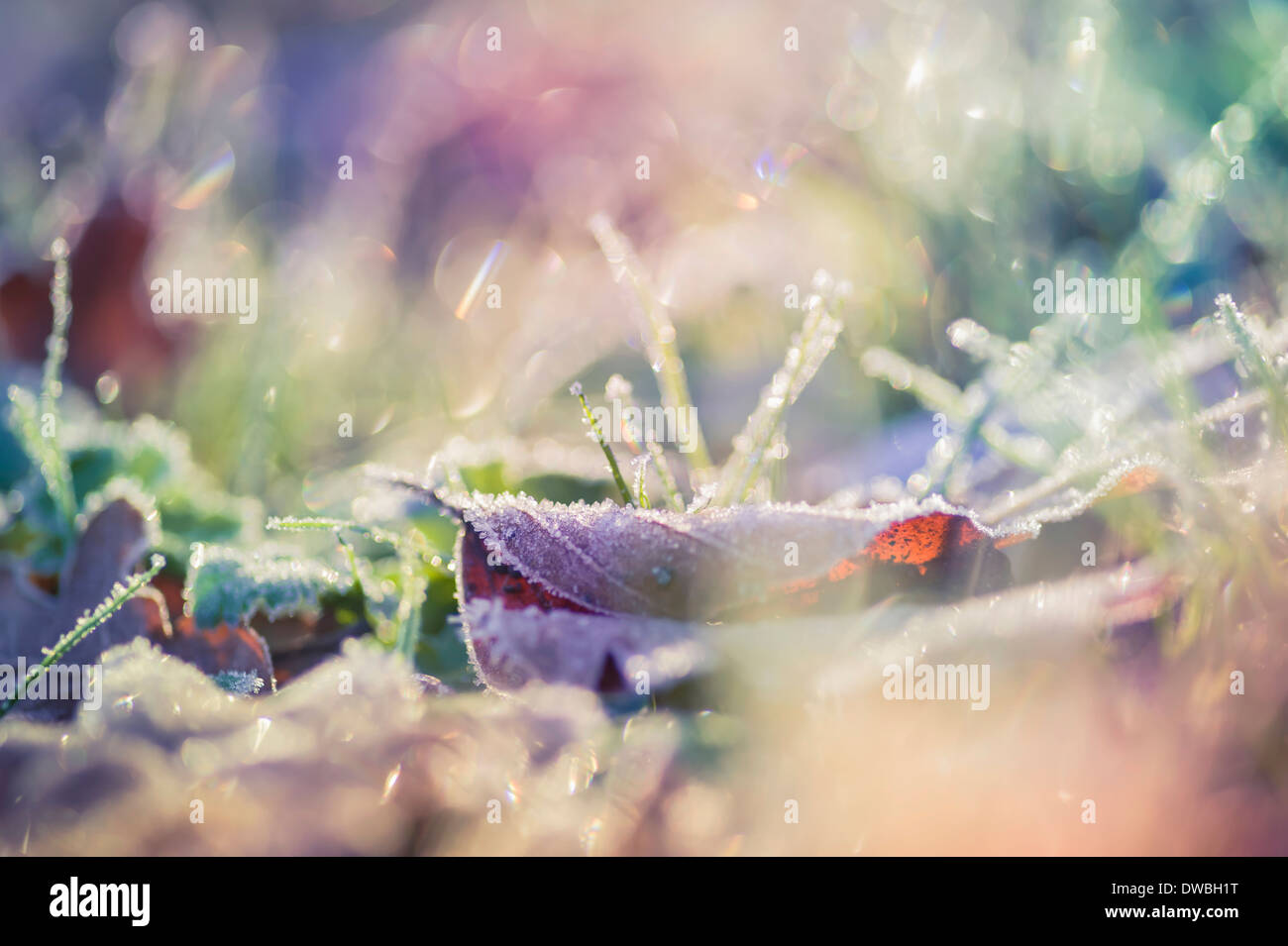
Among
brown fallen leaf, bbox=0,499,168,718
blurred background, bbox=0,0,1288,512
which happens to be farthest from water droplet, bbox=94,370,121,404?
brown fallen leaf, bbox=0,499,168,718

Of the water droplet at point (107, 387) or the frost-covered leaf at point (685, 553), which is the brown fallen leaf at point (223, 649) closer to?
the frost-covered leaf at point (685, 553)

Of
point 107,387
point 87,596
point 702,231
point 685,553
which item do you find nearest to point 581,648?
point 685,553

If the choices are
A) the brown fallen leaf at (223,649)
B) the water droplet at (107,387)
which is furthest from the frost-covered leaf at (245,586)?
the water droplet at (107,387)

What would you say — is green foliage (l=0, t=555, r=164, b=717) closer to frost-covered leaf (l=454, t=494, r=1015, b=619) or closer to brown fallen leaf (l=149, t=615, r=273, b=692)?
brown fallen leaf (l=149, t=615, r=273, b=692)

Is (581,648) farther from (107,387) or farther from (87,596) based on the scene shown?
(107,387)
